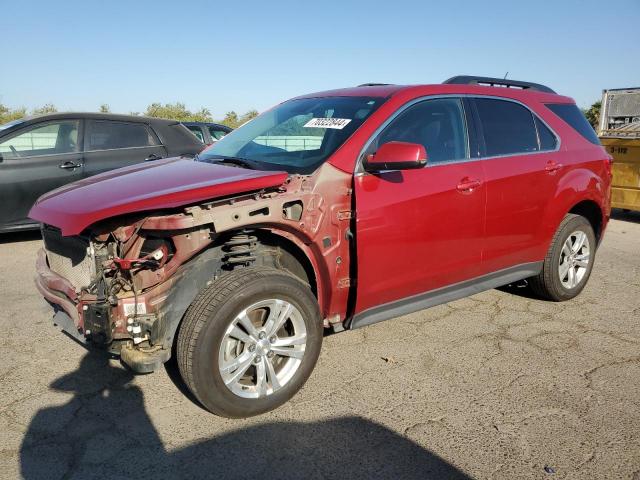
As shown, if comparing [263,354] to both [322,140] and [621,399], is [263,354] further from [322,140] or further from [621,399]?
[621,399]

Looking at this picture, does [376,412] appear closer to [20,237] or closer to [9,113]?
[20,237]

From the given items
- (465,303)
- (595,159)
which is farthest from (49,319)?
(595,159)

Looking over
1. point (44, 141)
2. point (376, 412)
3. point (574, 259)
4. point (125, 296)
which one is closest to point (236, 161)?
point (125, 296)

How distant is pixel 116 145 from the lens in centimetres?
712

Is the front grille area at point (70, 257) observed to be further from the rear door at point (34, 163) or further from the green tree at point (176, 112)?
the green tree at point (176, 112)

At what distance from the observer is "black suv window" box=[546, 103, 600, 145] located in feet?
15.0

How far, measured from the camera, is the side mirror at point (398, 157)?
3.07m

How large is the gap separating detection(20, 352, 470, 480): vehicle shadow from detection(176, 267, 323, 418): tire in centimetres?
19

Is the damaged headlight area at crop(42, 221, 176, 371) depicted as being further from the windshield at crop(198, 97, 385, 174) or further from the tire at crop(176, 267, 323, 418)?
the windshield at crop(198, 97, 385, 174)

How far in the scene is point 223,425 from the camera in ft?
9.27

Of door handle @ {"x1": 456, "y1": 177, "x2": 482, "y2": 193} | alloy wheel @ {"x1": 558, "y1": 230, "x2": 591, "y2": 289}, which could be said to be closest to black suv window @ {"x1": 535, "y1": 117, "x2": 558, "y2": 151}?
alloy wheel @ {"x1": 558, "y1": 230, "x2": 591, "y2": 289}

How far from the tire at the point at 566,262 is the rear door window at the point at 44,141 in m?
5.78

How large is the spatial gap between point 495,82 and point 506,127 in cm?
58

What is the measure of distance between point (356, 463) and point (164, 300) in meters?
1.27
